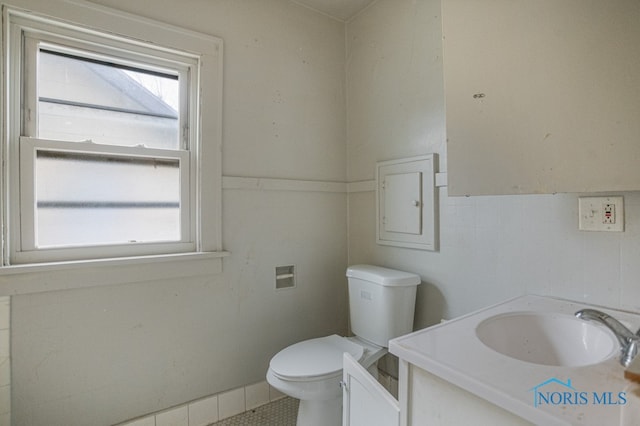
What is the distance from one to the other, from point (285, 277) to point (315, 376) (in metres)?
0.67

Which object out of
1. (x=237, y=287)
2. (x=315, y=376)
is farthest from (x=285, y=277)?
(x=315, y=376)

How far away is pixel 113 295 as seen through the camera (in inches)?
55.6

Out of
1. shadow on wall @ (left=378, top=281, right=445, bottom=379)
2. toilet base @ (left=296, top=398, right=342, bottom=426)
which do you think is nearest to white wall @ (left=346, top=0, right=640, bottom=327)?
shadow on wall @ (left=378, top=281, right=445, bottom=379)

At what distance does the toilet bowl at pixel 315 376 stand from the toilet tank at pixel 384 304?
9 centimetres

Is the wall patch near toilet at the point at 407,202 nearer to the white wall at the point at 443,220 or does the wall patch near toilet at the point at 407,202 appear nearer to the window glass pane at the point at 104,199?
the white wall at the point at 443,220

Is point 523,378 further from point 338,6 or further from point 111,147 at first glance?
point 338,6

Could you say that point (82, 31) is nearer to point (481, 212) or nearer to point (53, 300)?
point (53, 300)

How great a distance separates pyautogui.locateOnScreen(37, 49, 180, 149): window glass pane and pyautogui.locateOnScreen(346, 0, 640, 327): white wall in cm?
108

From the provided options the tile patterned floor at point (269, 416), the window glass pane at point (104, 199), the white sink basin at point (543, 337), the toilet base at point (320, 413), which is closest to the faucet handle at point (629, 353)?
the white sink basin at point (543, 337)

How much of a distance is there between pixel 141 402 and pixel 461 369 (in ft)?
4.81

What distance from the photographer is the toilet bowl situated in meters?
1.30

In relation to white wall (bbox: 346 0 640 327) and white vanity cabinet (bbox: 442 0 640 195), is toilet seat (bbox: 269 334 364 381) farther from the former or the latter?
white vanity cabinet (bbox: 442 0 640 195)

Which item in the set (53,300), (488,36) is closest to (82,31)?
(53,300)

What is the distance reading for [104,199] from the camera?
1436 mm
